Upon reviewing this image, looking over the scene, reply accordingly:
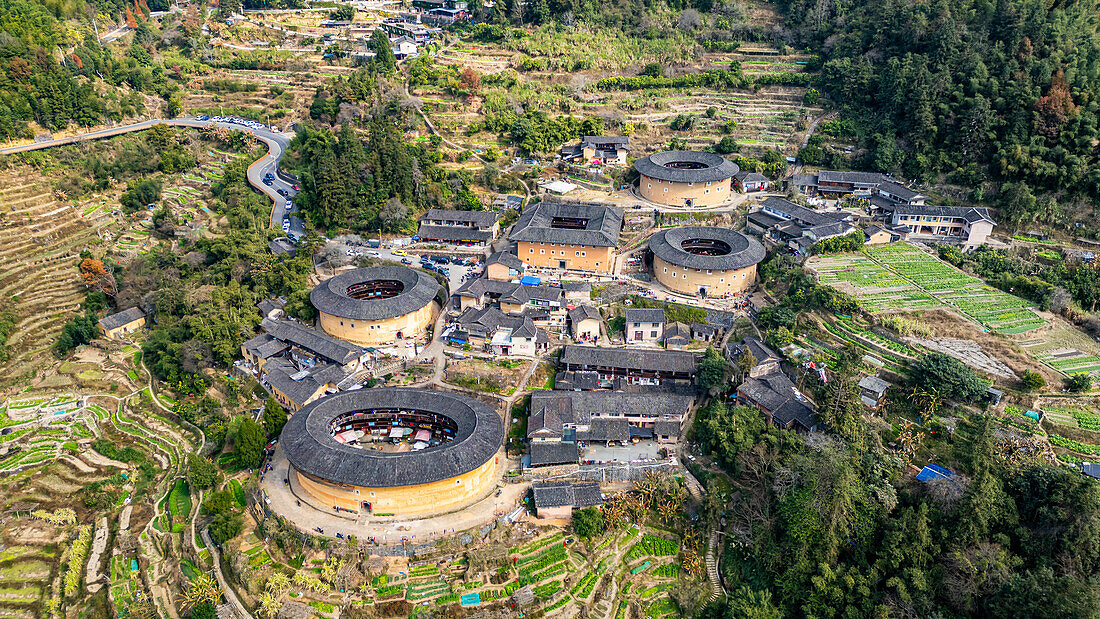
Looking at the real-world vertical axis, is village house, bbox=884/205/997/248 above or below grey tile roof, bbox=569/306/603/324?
above

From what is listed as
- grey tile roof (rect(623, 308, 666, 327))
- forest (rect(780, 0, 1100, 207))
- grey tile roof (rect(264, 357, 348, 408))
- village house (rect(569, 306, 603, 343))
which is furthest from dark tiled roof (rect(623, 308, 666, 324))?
forest (rect(780, 0, 1100, 207))

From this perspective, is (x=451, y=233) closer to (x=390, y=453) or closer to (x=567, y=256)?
(x=567, y=256)

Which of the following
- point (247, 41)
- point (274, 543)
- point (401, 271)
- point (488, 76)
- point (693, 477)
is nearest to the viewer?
point (274, 543)

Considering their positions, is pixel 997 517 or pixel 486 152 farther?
pixel 486 152

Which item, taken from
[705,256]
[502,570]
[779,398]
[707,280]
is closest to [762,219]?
[705,256]

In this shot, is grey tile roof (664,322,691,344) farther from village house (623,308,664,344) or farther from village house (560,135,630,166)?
village house (560,135,630,166)

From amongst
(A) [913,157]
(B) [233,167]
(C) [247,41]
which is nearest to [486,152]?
(B) [233,167]

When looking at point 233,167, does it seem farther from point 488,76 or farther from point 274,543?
point 274,543
